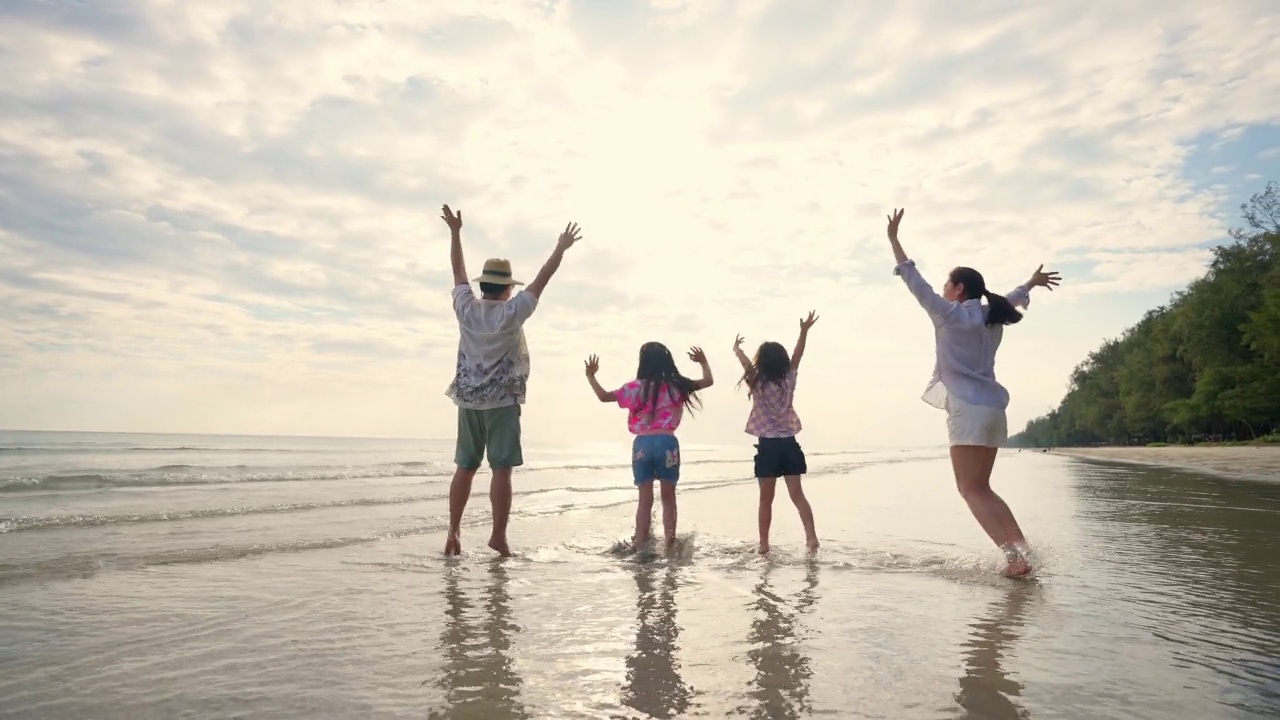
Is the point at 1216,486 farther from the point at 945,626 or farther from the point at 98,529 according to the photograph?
the point at 98,529

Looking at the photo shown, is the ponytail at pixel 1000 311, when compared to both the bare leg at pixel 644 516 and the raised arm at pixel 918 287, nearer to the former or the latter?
the raised arm at pixel 918 287

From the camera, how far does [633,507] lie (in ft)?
37.2

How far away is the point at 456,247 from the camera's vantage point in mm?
6258

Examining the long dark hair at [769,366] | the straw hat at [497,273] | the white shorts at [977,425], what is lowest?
the white shorts at [977,425]

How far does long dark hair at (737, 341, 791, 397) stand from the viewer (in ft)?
22.7

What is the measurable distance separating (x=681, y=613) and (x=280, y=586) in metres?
2.52

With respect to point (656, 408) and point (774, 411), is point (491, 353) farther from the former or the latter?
point (774, 411)

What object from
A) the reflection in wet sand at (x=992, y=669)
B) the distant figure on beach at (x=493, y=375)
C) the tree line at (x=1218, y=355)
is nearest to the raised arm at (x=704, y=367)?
the distant figure on beach at (x=493, y=375)

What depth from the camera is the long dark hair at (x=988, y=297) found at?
17.6ft

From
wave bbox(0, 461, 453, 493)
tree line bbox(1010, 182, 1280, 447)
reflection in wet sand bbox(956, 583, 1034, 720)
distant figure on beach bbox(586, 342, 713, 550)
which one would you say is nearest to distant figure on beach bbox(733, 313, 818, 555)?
distant figure on beach bbox(586, 342, 713, 550)

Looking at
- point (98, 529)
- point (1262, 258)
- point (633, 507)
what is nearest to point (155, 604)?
point (98, 529)

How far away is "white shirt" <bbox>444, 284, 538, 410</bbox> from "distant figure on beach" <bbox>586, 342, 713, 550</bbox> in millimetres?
902

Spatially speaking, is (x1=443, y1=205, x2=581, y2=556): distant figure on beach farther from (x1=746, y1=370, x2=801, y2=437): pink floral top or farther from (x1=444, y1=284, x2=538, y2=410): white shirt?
(x1=746, y1=370, x2=801, y2=437): pink floral top

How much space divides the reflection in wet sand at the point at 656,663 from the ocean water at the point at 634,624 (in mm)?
13
